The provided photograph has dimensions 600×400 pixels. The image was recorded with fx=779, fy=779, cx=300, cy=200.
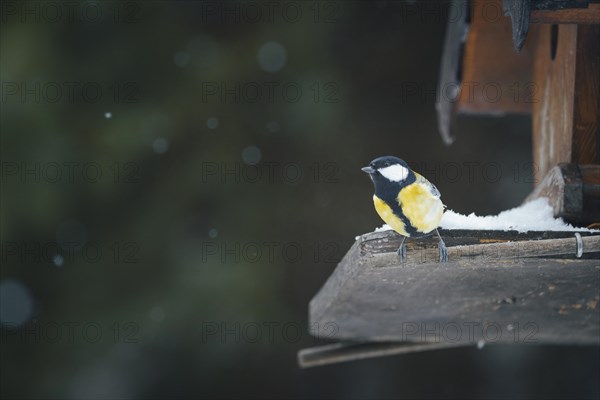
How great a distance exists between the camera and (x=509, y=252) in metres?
1.93

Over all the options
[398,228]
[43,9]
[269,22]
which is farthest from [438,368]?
[398,228]

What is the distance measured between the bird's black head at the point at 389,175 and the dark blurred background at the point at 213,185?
332 cm

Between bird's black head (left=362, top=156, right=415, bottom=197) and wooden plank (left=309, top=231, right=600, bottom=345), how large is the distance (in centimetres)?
20

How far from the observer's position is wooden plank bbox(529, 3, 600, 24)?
2.19 meters

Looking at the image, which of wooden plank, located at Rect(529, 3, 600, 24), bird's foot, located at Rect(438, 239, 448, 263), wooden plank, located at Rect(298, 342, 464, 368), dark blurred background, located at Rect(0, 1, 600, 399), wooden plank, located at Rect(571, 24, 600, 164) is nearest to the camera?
bird's foot, located at Rect(438, 239, 448, 263)

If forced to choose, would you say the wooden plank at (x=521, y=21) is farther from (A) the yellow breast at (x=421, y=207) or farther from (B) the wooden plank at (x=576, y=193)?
(B) the wooden plank at (x=576, y=193)

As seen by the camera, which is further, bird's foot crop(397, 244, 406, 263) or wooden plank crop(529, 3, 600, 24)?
wooden plank crop(529, 3, 600, 24)

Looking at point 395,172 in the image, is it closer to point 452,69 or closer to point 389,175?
point 389,175

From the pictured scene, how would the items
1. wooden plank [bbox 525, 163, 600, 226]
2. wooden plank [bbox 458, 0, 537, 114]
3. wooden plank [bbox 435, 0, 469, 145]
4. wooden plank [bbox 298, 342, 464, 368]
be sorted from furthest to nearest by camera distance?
wooden plank [bbox 458, 0, 537, 114]
wooden plank [bbox 435, 0, 469, 145]
wooden plank [bbox 298, 342, 464, 368]
wooden plank [bbox 525, 163, 600, 226]

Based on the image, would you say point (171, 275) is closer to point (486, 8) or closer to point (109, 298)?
point (109, 298)

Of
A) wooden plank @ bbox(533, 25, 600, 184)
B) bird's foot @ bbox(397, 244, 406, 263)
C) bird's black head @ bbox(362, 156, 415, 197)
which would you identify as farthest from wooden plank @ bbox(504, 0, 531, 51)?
wooden plank @ bbox(533, 25, 600, 184)

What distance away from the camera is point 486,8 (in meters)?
3.41

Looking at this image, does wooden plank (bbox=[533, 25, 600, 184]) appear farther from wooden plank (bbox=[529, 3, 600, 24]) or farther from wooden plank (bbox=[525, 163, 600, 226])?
wooden plank (bbox=[529, 3, 600, 24])

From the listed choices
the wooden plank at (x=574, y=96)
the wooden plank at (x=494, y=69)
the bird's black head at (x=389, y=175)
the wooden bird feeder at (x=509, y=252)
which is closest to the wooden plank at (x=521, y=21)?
the wooden bird feeder at (x=509, y=252)
